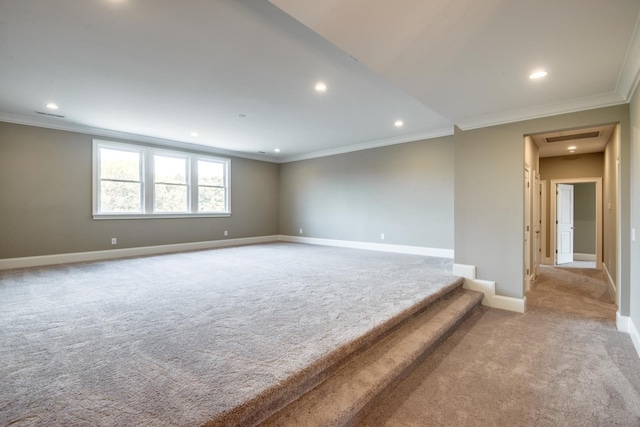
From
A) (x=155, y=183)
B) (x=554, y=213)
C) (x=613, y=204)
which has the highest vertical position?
(x=155, y=183)

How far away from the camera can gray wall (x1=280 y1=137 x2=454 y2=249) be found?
20.1 ft

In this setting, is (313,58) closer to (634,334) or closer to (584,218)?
(634,334)

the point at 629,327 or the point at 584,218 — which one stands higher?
the point at 584,218

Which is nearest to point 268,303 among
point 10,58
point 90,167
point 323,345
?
point 323,345

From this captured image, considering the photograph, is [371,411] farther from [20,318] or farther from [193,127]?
[193,127]

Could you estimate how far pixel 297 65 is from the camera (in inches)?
125

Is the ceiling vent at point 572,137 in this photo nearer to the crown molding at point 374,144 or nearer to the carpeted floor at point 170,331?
the crown molding at point 374,144

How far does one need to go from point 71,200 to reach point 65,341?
4.53 metres

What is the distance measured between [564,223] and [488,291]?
4.72 meters

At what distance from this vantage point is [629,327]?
3057 mm

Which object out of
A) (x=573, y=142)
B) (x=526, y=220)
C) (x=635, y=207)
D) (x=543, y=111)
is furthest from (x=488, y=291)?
(x=573, y=142)

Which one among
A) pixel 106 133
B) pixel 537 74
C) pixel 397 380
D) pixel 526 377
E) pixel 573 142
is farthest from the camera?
pixel 106 133

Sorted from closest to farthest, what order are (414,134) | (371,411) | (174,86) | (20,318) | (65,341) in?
(371,411) < (65,341) < (20,318) < (174,86) < (414,134)

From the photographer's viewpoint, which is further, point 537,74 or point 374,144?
point 374,144
